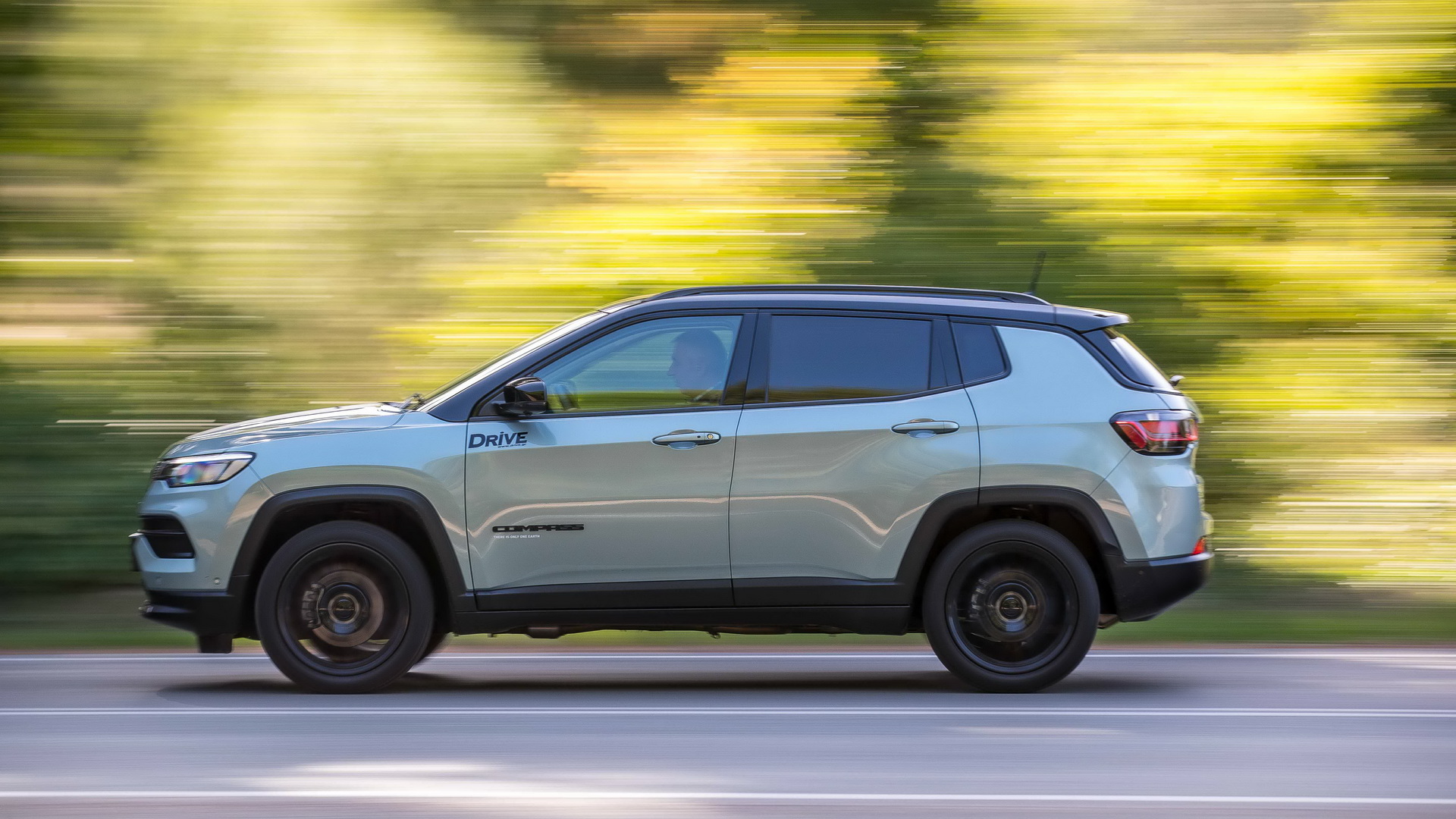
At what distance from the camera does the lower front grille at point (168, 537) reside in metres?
7.20

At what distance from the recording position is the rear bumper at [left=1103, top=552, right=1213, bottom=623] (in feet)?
23.8

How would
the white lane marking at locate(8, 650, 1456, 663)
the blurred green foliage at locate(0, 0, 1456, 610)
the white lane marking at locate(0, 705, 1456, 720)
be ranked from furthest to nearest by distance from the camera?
1. the blurred green foliage at locate(0, 0, 1456, 610)
2. the white lane marking at locate(8, 650, 1456, 663)
3. the white lane marking at locate(0, 705, 1456, 720)

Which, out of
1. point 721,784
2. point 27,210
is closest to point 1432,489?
point 721,784

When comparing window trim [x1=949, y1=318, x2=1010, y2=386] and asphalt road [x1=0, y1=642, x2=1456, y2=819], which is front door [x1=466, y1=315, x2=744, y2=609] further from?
window trim [x1=949, y1=318, x2=1010, y2=386]

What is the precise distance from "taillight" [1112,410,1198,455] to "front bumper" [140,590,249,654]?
12.8ft

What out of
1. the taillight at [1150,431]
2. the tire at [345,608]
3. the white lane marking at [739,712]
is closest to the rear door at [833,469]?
the white lane marking at [739,712]

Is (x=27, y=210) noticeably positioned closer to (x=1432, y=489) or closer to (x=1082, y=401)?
(x=1082, y=401)

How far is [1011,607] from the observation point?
24.2ft

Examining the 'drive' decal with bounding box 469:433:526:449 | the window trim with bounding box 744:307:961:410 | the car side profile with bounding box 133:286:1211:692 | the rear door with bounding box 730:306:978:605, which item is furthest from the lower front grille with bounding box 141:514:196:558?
the window trim with bounding box 744:307:961:410

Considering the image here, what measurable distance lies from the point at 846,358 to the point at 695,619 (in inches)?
51.6

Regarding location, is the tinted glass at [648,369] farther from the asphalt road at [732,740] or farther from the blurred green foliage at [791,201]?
the blurred green foliage at [791,201]

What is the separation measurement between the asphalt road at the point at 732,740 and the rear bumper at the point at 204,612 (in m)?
0.34

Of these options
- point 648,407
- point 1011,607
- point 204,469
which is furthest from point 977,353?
point 204,469

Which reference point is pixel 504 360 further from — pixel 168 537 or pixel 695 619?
pixel 168 537
